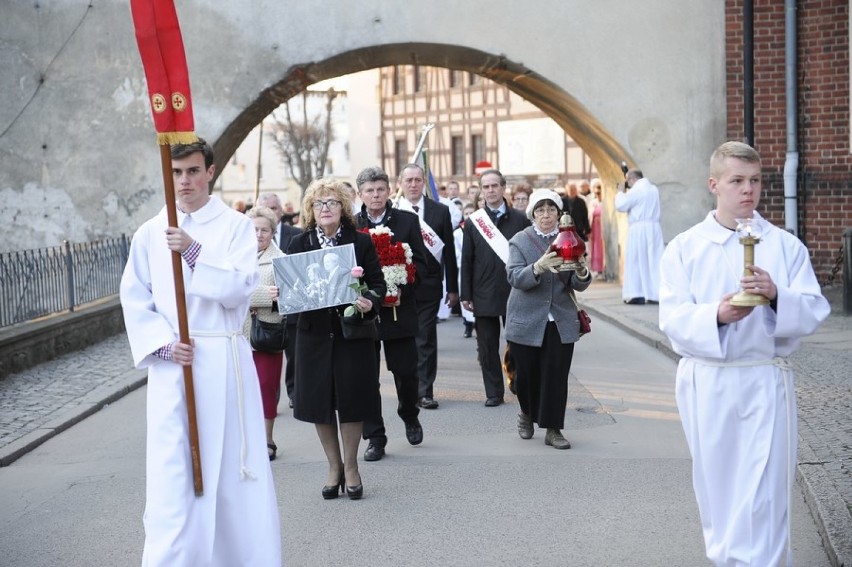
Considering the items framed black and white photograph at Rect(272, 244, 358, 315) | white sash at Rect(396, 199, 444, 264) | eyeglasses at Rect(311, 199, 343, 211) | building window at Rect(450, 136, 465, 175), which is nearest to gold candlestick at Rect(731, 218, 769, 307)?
framed black and white photograph at Rect(272, 244, 358, 315)

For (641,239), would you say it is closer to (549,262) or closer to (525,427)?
(525,427)

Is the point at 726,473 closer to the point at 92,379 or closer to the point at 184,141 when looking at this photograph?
the point at 184,141

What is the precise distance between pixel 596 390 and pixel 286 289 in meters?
4.69

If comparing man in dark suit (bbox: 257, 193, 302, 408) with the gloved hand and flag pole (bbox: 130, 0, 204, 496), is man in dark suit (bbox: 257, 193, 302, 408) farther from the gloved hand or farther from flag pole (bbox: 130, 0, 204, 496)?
flag pole (bbox: 130, 0, 204, 496)

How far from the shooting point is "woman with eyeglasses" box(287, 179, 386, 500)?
7.16 m

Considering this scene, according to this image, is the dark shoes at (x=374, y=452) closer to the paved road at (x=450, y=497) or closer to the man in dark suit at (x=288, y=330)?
the paved road at (x=450, y=497)

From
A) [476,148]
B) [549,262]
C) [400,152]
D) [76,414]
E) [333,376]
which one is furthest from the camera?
[400,152]

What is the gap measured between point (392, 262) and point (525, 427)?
1.56 m

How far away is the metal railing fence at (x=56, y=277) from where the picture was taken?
42.6ft

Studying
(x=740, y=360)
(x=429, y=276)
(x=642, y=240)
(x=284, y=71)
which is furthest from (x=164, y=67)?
(x=642, y=240)

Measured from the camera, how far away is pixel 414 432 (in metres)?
8.77

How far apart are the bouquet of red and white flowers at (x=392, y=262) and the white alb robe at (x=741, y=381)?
3.96 metres

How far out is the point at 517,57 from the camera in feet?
61.5

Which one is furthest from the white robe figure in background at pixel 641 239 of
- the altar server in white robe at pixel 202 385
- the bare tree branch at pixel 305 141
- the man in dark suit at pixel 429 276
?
the bare tree branch at pixel 305 141
